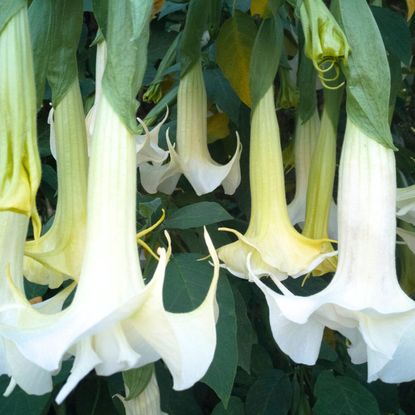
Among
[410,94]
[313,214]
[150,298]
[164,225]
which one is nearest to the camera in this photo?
[150,298]

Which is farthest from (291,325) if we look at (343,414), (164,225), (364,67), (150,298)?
(343,414)

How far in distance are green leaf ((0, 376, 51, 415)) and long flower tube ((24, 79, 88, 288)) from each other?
0.32 metres

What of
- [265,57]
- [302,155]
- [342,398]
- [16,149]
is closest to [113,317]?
[16,149]

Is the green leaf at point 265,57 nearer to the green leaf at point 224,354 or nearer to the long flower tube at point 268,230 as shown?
the long flower tube at point 268,230

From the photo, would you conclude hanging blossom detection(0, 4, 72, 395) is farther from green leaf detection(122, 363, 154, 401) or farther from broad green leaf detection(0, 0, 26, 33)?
green leaf detection(122, 363, 154, 401)

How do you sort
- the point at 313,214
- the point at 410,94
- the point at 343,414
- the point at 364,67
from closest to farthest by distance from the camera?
the point at 364,67 < the point at 313,214 < the point at 343,414 < the point at 410,94

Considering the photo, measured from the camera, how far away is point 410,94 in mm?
2252

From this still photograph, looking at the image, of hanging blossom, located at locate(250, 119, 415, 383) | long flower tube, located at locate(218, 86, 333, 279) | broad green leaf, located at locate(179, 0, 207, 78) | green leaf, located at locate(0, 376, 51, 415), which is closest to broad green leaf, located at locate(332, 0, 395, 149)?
hanging blossom, located at locate(250, 119, 415, 383)

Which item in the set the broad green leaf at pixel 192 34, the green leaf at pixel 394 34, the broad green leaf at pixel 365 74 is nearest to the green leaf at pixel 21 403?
the broad green leaf at pixel 192 34

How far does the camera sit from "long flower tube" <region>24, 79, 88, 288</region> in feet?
2.28

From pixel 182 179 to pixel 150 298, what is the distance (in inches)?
29.2

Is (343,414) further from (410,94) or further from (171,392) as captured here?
(410,94)

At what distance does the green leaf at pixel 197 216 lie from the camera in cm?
96

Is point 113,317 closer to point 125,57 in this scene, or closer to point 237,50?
point 125,57
